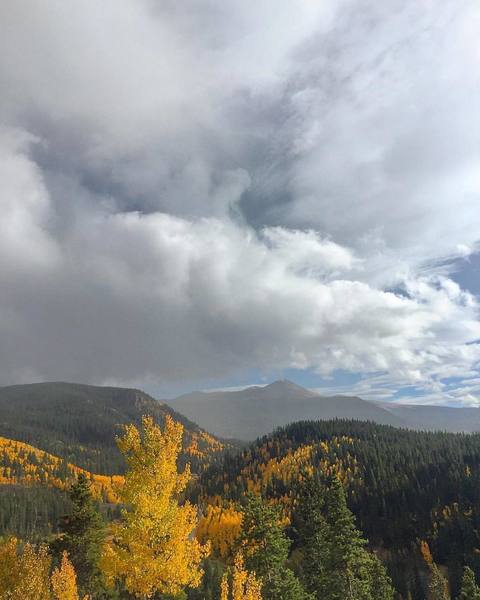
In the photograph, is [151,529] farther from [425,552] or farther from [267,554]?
[425,552]

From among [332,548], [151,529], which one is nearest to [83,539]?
[332,548]

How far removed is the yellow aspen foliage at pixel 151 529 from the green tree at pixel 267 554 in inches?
869

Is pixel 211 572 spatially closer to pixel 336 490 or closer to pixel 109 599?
pixel 109 599

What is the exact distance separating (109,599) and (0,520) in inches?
7675

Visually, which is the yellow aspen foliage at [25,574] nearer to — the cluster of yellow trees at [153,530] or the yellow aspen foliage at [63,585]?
the cluster of yellow trees at [153,530]

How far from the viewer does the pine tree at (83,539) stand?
138 feet

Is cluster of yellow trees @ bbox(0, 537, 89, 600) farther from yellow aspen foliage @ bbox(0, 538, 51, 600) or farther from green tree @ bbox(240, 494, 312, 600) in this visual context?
green tree @ bbox(240, 494, 312, 600)

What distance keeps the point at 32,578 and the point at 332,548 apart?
3374cm

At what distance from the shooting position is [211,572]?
11394cm

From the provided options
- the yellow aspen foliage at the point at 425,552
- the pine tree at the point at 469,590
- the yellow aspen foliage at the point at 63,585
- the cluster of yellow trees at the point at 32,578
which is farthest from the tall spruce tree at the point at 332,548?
the yellow aspen foliage at the point at 425,552

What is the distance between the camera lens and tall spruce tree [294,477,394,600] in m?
44.4

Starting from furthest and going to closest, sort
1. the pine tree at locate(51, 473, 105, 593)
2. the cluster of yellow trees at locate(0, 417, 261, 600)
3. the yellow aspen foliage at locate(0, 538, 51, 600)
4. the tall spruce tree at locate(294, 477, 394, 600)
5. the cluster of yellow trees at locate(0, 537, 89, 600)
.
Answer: the tall spruce tree at locate(294, 477, 394, 600) < the pine tree at locate(51, 473, 105, 593) < the cluster of yellow trees at locate(0, 537, 89, 600) < the yellow aspen foliage at locate(0, 538, 51, 600) < the cluster of yellow trees at locate(0, 417, 261, 600)

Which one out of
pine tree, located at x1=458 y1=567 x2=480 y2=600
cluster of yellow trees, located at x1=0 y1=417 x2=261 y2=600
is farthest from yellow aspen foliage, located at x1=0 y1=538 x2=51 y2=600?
pine tree, located at x1=458 y1=567 x2=480 y2=600

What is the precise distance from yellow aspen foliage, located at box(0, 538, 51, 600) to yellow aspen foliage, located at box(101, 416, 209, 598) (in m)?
5.58
